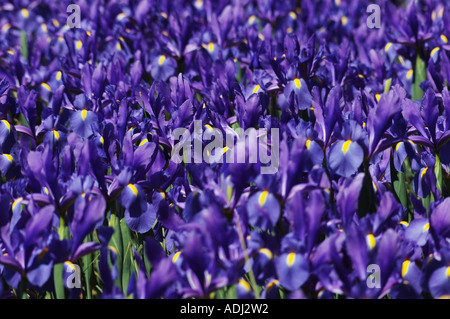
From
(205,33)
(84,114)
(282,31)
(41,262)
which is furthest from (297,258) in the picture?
(282,31)

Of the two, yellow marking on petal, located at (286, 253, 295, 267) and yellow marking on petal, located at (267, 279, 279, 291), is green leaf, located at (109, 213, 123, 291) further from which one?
yellow marking on petal, located at (286, 253, 295, 267)

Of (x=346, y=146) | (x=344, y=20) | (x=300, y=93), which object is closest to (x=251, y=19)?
(x=344, y=20)

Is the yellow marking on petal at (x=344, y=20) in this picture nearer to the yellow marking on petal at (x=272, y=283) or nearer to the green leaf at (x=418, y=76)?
the green leaf at (x=418, y=76)

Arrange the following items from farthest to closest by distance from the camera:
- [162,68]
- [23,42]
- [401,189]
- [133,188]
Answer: [23,42] < [162,68] < [401,189] < [133,188]

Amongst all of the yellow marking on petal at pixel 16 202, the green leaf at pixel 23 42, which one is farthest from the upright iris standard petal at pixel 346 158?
the green leaf at pixel 23 42

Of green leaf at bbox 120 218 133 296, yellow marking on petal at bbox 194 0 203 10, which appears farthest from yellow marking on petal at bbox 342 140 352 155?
yellow marking on petal at bbox 194 0 203 10

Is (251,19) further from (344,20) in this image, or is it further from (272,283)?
(272,283)

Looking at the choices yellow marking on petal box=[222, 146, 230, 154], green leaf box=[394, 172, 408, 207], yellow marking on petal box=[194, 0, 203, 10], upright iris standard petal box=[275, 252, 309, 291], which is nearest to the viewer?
upright iris standard petal box=[275, 252, 309, 291]
